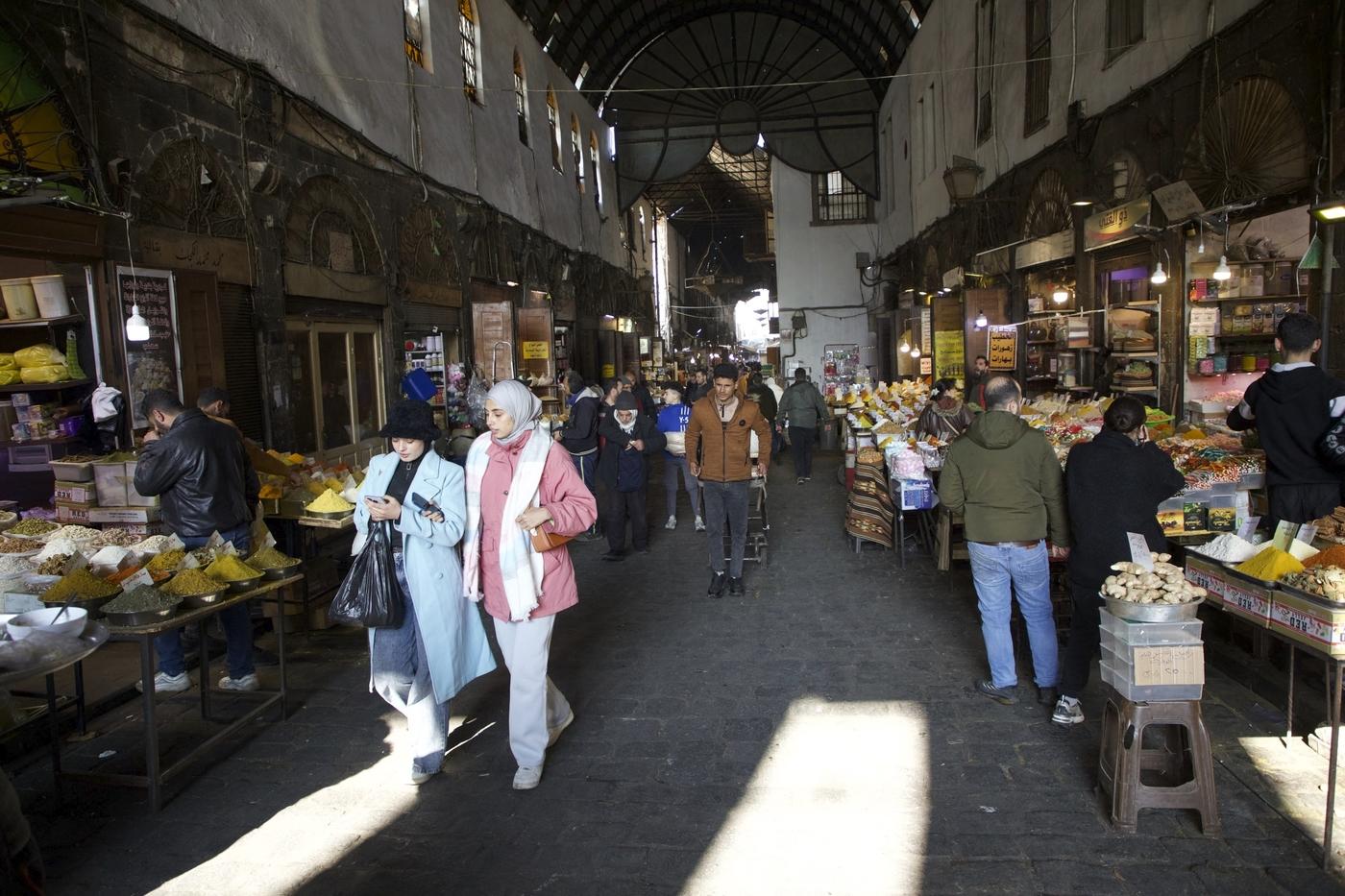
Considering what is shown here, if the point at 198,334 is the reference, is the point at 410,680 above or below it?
below

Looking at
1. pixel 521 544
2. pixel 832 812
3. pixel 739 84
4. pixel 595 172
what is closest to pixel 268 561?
pixel 521 544

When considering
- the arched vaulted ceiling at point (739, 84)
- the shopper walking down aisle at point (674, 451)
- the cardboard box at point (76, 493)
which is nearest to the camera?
the cardboard box at point (76, 493)

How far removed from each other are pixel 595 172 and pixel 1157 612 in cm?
2213

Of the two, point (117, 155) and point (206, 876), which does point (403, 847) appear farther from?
point (117, 155)

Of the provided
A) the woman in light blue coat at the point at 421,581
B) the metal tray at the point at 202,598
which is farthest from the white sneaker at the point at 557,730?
the metal tray at the point at 202,598

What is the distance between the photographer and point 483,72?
49.9 ft

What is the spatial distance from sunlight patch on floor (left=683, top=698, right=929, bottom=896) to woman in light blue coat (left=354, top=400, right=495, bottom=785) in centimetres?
149

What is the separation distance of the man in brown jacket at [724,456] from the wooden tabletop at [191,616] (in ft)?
11.1

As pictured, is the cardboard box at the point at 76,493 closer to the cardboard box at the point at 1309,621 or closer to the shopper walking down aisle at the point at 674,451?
the shopper walking down aisle at the point at 674,451

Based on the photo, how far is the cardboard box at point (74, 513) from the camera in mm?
6152

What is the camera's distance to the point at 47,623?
3324mm

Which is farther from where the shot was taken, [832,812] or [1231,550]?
[1231,550]

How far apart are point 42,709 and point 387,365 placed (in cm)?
747

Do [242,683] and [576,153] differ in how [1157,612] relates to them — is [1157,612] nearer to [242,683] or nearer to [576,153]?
[242,683]
